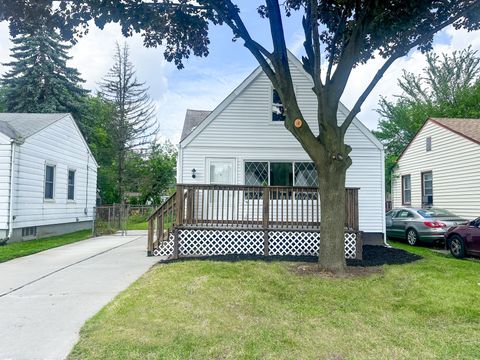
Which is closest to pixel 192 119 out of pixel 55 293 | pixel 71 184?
pixel 71 184

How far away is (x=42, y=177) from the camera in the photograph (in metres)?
13.0

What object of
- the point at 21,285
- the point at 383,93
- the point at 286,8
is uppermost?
the point at 383,93

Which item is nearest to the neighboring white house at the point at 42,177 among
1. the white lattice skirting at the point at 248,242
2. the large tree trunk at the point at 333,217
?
the white lattice skirting at the point at 248,242

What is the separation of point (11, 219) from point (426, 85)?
1218 inches

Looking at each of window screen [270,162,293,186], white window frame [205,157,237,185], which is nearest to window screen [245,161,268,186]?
window screen [270,162,293,186]

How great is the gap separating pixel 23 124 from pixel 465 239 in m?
15.1

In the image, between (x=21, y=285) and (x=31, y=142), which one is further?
(x=31, y=142)

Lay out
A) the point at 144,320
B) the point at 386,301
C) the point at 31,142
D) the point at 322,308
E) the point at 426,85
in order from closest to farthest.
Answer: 1. the point at 144,320
2. the point at 322,308
3. the point at 386,301
4. the point at 31,142
5. the point at 426,85

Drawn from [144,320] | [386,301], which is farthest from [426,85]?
[144,320]

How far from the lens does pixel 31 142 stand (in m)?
12.2

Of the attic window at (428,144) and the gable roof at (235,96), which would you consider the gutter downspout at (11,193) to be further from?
the attic window at (428,144)

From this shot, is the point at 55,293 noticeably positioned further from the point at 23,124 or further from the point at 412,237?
the point at 412,237

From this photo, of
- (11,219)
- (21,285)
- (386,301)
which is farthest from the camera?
(11,219)

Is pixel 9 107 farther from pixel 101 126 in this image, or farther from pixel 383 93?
pixel 383 93
